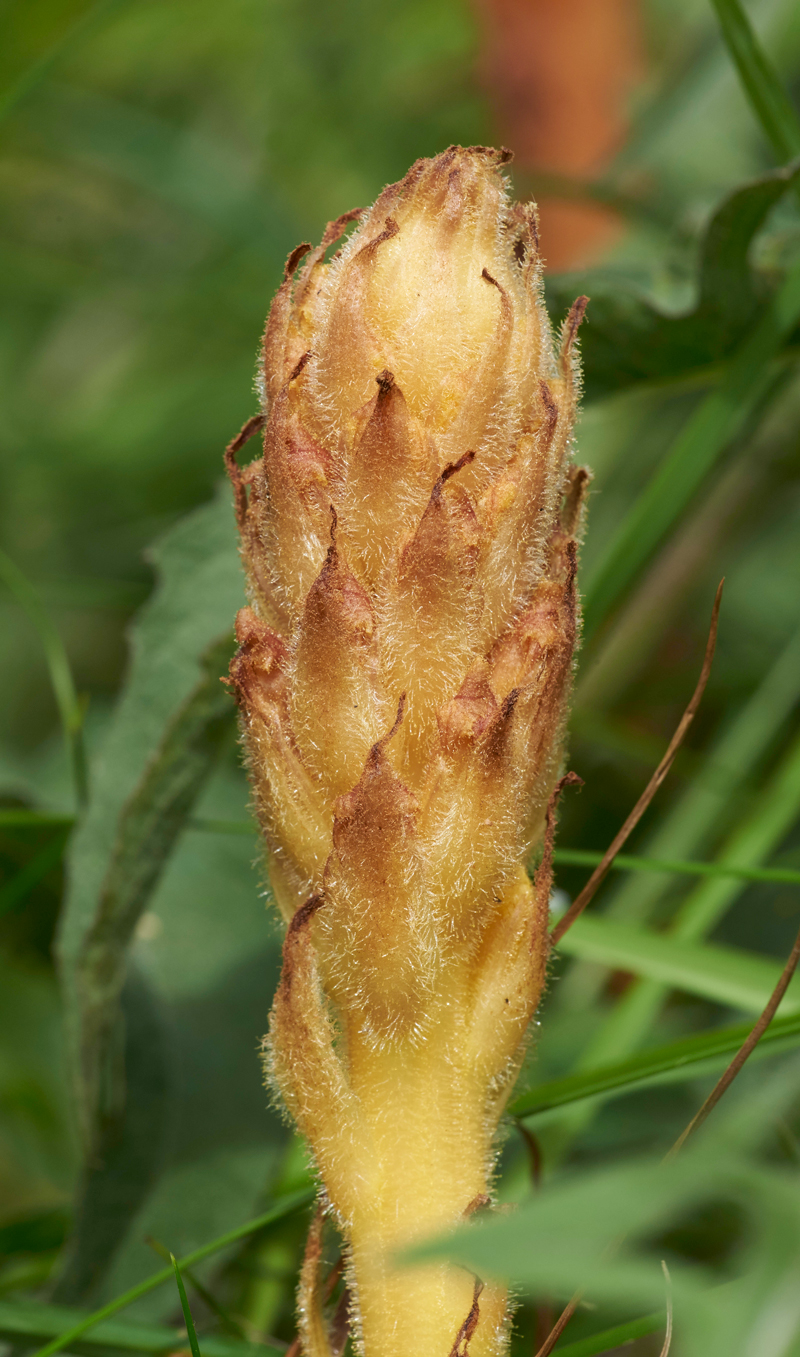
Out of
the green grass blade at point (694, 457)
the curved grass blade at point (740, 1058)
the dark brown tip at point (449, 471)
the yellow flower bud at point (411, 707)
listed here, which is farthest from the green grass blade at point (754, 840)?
the dark brown tip at point (449, 471)

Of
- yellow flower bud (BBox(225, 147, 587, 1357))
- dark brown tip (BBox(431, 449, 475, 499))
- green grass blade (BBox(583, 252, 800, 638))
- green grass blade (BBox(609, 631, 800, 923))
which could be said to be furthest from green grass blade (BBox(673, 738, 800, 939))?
dark brown tip (BBox(431, 449, 475, 499))

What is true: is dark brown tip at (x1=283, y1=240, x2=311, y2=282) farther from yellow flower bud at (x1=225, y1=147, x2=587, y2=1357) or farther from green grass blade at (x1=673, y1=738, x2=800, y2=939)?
green grass blade at (x1=673, y1=738, x2=800, y2=939)

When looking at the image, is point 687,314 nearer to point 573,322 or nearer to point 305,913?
point 573,322

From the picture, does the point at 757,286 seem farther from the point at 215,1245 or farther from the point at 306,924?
the point at 215,1245

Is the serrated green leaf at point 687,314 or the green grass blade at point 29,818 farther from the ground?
the serrated green leaf at point 687,314

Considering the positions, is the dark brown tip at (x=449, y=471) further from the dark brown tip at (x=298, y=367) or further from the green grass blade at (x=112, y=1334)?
the green grass blade at (x=112, y=1334)

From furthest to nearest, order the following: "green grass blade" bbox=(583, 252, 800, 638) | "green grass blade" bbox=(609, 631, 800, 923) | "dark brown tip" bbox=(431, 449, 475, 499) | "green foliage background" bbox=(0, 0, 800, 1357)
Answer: "green grass blade" bbox=(609, 631, 800, 923) < "green grass blade" bbox=(583, 252, 800, 638) < "green foliage background" bbox=(0, 0, 800, 1357) < "dark brown tip" bbox=(431, 449, 475, 499)

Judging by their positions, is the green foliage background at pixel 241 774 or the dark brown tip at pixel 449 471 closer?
the dark brown tip at pixel 449 471

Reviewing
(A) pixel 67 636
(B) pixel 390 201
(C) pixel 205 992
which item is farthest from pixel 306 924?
(A) pixel 67 636
